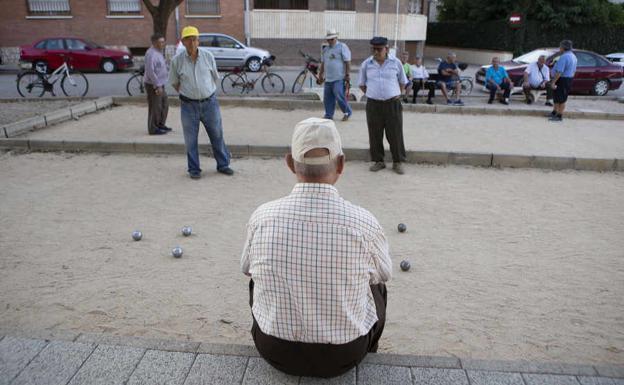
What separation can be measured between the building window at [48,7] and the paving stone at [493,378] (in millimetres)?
28292

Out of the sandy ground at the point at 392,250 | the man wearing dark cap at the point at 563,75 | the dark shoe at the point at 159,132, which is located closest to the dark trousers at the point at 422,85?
the man wearing dark cap at the point at 563,75

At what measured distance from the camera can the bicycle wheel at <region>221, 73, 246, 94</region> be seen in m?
15.0

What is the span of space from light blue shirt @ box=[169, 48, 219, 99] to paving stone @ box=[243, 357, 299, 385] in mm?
4816

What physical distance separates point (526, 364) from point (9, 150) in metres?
8.92

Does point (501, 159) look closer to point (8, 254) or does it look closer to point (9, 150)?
point (8, 254)

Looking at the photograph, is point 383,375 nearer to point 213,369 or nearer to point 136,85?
point 213,369

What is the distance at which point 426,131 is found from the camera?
10195 millimetres

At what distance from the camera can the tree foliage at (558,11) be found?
1192 inches

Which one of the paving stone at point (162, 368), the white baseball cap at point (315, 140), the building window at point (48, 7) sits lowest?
the paving stone at point (162, 368)

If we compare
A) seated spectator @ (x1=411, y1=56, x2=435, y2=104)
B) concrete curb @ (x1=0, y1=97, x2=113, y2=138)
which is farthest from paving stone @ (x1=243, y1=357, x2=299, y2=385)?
seated spectator @ (x1=411, y1=56, x2=435, y2=104)

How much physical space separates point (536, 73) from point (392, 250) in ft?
38.7

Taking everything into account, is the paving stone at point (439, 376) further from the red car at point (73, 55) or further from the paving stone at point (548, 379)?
the red car at point (73, 55)

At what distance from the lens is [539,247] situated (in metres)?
5.13

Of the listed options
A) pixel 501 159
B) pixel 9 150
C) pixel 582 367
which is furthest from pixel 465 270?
pixel 9 150
